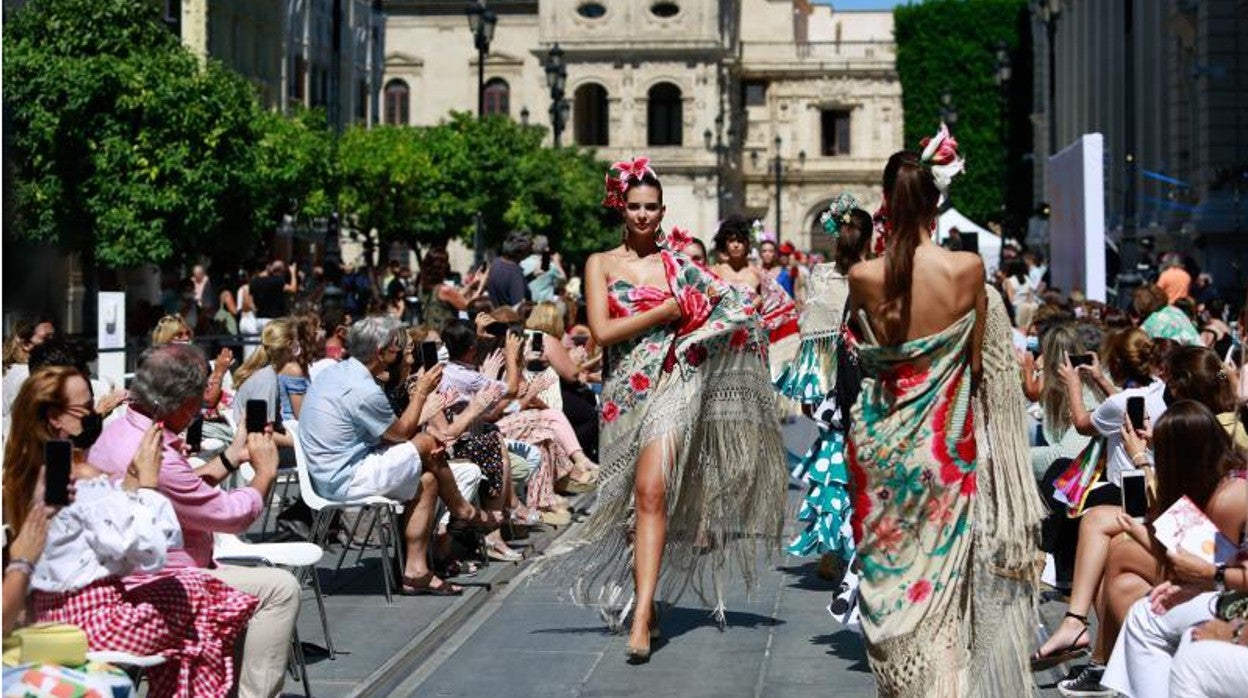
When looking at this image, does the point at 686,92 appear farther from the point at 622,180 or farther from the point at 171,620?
the point at 171,620

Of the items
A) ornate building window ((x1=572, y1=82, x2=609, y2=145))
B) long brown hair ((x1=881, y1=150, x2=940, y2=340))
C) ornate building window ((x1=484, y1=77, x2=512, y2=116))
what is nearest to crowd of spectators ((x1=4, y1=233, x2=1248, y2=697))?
long brown hair ((x1=881, y1=150, x2=940, y2=340))

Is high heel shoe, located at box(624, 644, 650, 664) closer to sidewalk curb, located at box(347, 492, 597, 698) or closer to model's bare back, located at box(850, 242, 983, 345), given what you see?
sidewalk curb, located at box(347, 492, 597, 698)

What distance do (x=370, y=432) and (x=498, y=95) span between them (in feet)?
285

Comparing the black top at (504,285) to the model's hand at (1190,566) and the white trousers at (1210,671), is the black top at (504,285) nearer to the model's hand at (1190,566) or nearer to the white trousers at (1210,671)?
the model's hand at (1190,566)

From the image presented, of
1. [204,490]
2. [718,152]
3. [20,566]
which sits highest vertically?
[718,152]

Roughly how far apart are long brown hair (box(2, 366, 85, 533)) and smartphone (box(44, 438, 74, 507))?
0.30 meters

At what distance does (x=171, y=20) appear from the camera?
41812 millimetres

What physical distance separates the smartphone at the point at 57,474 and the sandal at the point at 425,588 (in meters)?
5.63

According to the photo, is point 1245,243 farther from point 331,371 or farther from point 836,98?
point 836,98

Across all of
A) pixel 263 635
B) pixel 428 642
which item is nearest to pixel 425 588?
pixel 428 642

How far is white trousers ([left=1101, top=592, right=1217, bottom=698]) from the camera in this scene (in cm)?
732

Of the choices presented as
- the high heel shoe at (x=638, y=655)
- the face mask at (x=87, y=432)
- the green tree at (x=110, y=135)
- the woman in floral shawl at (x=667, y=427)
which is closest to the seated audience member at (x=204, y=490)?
the face mask at (x=87, y=432)

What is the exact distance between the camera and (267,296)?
26516 millimetres

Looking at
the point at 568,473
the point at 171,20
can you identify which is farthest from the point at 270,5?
the point at 568,473
